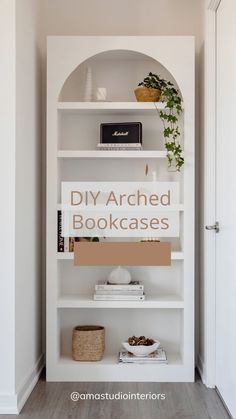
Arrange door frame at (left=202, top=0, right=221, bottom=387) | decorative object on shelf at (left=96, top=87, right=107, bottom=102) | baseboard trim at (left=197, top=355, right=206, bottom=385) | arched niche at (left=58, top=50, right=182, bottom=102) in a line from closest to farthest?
door frame at (left=202, top=0, right=221, bottom=387)
baseboard trim at (left=197, top=355, right=206, bottom=385)
decorative object on shelf at (left=96, top=87, right=107, bottom=102)
arched niche at (left=58, top=50, right=182, bottom=102)

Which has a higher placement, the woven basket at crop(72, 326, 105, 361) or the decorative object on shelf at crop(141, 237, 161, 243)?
the decorative object on shelf at crop(141, 237, 161, 243)

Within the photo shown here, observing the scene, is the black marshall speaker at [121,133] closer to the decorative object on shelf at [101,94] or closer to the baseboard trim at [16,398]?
the decorative object on shelf at [101,94]

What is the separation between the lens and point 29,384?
10.2ft

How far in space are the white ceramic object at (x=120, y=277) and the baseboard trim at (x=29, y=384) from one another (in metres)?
0.69

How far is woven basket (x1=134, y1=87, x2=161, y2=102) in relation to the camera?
3.40 m

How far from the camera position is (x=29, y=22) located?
3.22 metres

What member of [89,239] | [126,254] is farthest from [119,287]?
[89,239]

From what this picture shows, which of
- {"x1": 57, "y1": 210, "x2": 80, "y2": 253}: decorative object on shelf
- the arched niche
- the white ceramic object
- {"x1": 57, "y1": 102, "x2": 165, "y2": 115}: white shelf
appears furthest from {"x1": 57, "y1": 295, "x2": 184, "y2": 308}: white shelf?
the arched niche

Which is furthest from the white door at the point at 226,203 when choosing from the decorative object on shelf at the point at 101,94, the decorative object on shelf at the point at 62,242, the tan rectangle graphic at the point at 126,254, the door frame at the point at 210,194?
the decorative object on shelf at the point at 62,242

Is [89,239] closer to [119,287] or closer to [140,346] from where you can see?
[119,287]

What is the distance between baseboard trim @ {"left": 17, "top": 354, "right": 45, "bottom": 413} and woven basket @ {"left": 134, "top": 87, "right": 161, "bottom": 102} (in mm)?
1767

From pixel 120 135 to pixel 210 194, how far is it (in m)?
0.67

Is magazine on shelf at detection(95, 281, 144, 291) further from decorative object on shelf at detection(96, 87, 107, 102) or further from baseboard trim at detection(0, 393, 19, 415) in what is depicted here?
decorative object on shelf at detection(96, 87, 107, 102)

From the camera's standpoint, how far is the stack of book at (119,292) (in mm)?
3383
